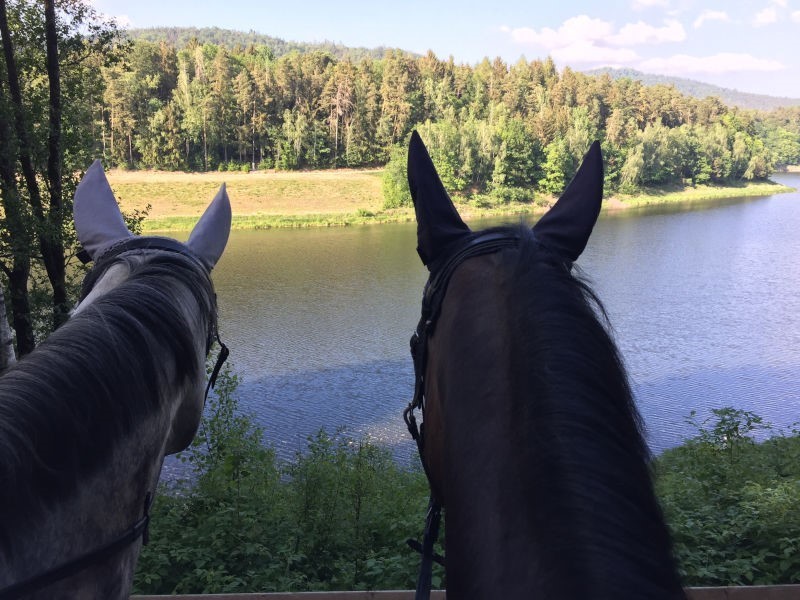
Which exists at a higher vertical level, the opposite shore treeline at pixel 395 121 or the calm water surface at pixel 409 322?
the opposite shore treeline at pixel 395 121

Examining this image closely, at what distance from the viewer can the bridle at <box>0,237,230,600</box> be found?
3.02 feet

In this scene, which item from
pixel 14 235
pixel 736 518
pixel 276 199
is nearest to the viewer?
pixel 736 518

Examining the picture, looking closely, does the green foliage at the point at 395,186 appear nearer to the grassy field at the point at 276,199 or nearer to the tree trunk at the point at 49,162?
the grassy field at the point at 276,199

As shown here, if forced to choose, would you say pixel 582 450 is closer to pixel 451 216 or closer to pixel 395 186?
pixel 451 216

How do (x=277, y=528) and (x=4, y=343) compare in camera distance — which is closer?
(x=4, y=343)

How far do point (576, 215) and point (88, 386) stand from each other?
3.33ft

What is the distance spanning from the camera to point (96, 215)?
178cm

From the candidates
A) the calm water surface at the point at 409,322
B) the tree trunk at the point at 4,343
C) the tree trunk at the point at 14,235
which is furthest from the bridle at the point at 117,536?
the tree trunk at the point at 14,235

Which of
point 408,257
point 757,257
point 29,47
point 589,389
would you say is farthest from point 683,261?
point 589,389

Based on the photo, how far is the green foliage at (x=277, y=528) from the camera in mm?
4129

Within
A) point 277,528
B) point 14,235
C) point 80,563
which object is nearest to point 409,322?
point 14,235

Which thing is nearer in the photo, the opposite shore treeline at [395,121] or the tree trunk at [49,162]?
the tree trunk at [49,162]

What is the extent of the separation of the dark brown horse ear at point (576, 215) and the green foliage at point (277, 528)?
8.85 feet

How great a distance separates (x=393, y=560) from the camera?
4.14 m
